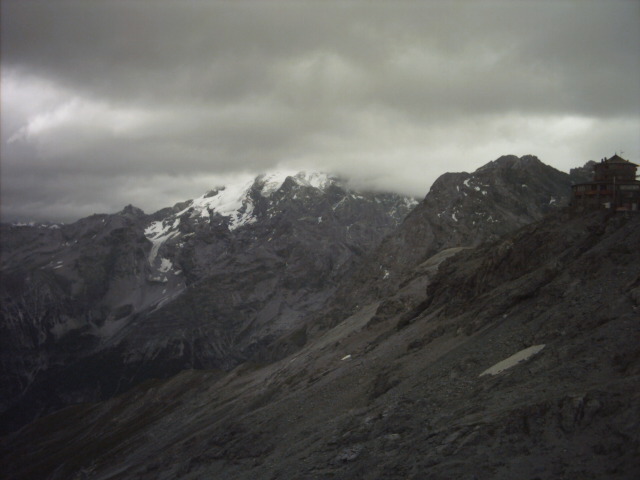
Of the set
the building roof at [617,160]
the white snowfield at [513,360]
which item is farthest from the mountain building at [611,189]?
the white snowfield at [513,360]

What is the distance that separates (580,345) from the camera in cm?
4647

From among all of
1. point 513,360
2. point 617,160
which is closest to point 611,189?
point 617,160

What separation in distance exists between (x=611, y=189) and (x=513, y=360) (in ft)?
145

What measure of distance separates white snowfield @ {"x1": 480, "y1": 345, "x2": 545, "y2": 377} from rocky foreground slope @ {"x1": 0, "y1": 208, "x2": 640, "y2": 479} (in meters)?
0.20

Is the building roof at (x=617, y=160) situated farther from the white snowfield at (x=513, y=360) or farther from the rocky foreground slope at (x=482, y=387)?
the white snowfield at (x=513, y=360)

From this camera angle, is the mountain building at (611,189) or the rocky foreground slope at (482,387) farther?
the mountain building at (611,189)

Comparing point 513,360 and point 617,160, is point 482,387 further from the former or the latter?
point 617,160

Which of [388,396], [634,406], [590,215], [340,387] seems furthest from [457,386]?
[590,215]

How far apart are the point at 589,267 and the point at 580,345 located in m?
16.3

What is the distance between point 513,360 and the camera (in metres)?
51.0

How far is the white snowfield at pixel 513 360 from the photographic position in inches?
1971

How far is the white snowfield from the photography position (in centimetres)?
5006

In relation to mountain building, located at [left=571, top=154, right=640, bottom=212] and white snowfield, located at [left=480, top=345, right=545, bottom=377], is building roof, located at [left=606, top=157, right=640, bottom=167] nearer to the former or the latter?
mountain building, located at [left=571, top=154, right=640, bottom=212]

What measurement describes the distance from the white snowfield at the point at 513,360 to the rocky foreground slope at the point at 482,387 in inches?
8.1
